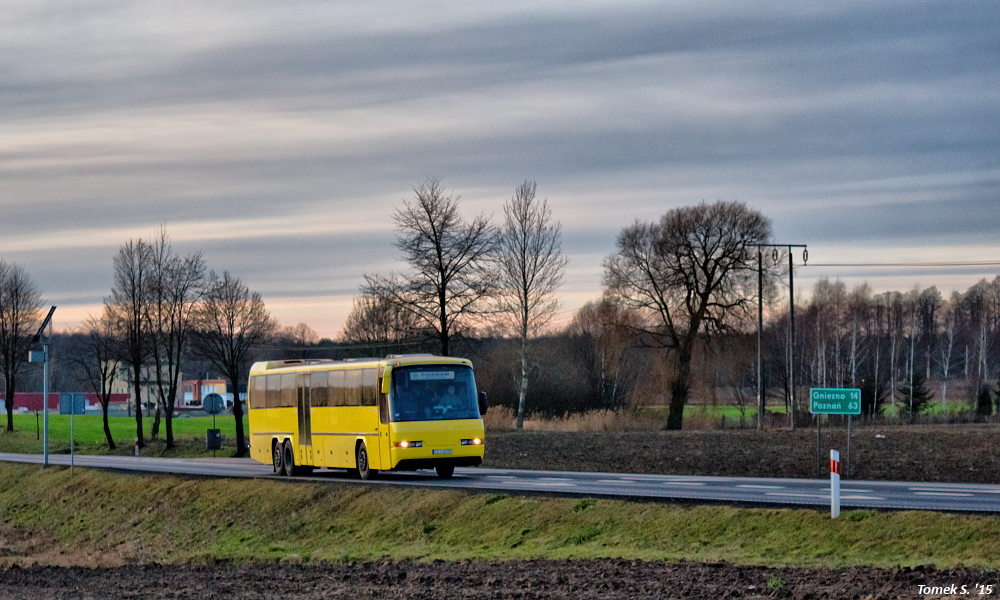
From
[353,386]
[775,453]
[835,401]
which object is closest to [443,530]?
[353,386]

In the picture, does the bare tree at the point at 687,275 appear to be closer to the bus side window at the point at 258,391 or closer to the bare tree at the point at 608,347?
the bare tree at the point at 608,347

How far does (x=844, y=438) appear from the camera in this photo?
4631cm

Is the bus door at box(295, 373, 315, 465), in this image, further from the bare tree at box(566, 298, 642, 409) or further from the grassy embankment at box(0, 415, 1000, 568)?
the bare tree at box(566, 298, 642, 409)

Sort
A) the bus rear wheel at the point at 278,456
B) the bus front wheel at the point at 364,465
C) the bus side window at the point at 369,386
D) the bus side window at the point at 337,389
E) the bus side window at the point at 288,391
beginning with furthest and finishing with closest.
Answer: the bus rear wheel at the point at 278,456
the bus side window at the point at 288,391
the bus side window at the point at 337,389
the bus front wheel at the point at 364,465
the bus side window at the point at 369,386

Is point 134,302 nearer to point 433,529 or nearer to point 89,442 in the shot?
point 89,442

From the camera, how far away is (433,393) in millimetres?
28547

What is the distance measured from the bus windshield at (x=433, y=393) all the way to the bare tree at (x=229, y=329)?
94.4 feet

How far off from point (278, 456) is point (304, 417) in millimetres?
2589

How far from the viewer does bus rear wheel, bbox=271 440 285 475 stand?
3419 cm

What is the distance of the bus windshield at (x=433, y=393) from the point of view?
28.2 m

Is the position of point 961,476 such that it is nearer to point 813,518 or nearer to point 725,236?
point 813,518

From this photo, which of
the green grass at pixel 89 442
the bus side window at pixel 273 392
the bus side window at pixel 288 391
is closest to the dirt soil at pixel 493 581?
the bus side window at pixel 288 391

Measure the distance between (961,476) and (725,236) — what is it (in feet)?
91.3

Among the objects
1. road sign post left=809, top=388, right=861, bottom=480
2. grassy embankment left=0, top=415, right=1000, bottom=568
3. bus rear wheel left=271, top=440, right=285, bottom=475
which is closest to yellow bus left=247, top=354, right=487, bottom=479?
bus rear wheel left=271, top=440, right=285, bottom=475
